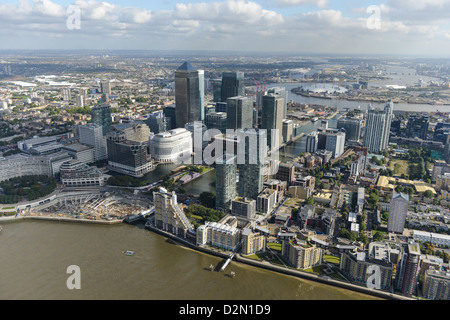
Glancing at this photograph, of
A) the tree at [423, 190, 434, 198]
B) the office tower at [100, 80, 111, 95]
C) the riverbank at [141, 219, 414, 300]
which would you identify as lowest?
the riverbank at [141, 219, 414, 300]

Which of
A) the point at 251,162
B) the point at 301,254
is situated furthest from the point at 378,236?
the point at 251,162

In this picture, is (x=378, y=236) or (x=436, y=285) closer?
(x=436, y=285)

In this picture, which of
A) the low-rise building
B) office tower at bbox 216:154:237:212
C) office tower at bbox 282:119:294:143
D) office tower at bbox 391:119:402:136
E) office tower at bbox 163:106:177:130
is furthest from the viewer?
office tower at bbox 391:119:402:136

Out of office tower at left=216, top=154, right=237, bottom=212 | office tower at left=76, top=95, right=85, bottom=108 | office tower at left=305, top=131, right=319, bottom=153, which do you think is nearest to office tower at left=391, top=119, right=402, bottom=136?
office tower at left=305, top=131, right=319, bottom=153

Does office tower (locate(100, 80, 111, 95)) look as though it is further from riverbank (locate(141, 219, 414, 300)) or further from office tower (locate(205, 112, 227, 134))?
riverbank (locate(141, 219, 414, 300))

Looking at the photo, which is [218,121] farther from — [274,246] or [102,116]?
[274,246]

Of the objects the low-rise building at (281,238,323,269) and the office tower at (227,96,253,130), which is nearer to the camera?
the low-rise building at (281,238,323,269)
